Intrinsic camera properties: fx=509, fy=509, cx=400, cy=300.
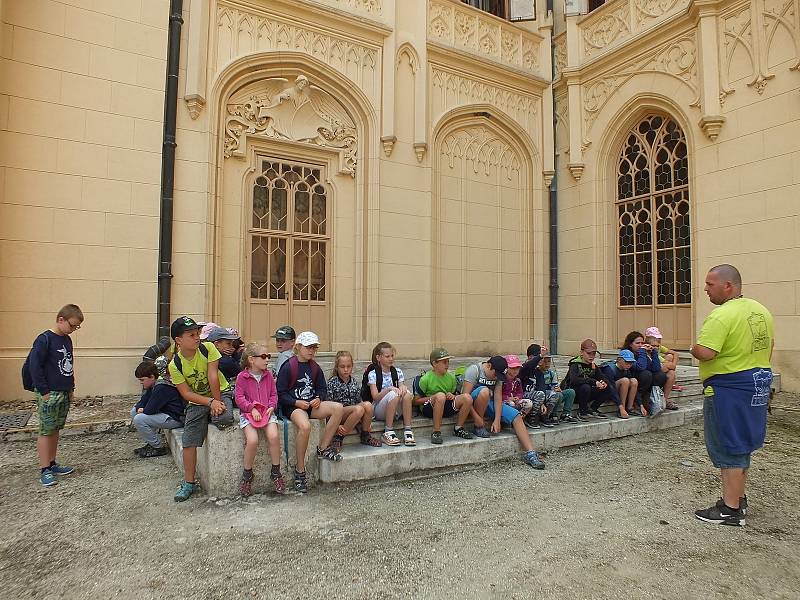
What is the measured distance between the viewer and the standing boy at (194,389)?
4207 millimetres

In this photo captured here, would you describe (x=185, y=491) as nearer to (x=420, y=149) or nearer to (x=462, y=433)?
(x=462, y=433)

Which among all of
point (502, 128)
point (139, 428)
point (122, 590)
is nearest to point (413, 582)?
point (122, 590)

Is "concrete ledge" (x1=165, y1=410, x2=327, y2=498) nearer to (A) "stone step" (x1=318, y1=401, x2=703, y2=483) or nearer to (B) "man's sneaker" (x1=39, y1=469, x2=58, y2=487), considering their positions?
(A) "stone step" (x1=318, y1=401, x2=703, y2=483)

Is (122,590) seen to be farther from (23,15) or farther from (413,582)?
(23,15)

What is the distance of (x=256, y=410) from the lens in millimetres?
4367

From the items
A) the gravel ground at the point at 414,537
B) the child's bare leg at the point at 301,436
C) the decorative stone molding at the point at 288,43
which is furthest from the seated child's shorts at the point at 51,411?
the decorative stone molding at the point at 288,43

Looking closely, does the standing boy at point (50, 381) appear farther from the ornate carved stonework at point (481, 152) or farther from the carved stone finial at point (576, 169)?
the carved stone finial at point (576, 169)

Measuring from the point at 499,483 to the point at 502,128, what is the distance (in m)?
9.19

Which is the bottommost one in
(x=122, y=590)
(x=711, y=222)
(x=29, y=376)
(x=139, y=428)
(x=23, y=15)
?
(x=122, y=590)

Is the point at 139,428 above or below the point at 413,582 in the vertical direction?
above

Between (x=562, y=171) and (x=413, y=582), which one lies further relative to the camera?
(x=562, y=171)

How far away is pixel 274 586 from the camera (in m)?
2.85

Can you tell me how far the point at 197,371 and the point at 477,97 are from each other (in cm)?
926

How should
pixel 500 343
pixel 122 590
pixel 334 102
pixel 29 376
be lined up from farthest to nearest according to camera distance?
pixel 500 343 → pixel 334 102 → pixel 29 376 → pixel 122 590
